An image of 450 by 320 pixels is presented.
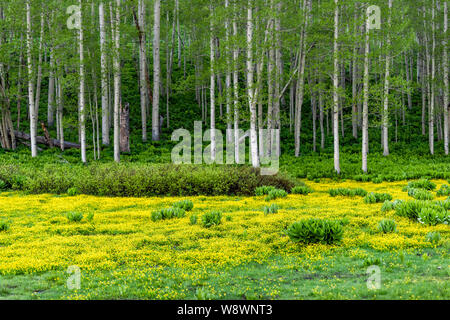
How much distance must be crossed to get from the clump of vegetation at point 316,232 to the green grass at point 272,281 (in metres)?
0.79

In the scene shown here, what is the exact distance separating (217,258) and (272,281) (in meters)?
1.49

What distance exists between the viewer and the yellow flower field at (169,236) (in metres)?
6.89

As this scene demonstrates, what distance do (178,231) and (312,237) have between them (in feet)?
10.6

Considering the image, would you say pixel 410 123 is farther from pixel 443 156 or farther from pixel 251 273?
pixel 251 273

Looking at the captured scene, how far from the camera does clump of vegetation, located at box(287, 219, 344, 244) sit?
755 cm

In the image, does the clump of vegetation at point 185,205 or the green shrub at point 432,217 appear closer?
the green shrub at point 432,217

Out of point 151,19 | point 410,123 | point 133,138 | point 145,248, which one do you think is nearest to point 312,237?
point 145,248

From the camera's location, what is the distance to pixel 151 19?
151 feet

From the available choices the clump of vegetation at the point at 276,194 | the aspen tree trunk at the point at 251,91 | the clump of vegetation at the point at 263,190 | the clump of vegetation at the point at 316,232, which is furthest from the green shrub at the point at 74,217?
the aspen tree trunk at the point at 251,91

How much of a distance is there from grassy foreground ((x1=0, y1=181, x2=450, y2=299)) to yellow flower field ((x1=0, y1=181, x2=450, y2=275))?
0.03 meters

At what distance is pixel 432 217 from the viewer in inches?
339

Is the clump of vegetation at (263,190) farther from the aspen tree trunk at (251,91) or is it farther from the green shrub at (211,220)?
the green shrub at (211,220)

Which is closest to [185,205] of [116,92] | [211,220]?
[211,220]

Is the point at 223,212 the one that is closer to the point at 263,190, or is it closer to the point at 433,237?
the point at 263,190
